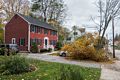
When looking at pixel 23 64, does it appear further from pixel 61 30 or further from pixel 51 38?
pixel 61 30

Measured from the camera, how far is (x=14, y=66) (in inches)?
472

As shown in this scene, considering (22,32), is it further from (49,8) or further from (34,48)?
(49,8)

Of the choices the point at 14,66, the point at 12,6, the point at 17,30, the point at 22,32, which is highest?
the point at 12,6

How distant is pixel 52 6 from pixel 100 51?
3388 cm

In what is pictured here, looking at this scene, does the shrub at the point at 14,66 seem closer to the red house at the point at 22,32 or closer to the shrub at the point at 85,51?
the shrub at the point at 85,51

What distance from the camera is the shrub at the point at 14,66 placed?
467 inches

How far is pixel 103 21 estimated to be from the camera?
32.9m

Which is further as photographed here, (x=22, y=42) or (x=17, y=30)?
(x=17, y=30)

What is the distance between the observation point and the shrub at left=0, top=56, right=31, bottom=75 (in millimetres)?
11870

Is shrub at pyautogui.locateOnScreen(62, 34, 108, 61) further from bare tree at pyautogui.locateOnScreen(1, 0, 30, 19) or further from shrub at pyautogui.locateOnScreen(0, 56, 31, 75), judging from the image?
bare tree at pyautogui.locateOnScreen(1, 0, 30, 19)

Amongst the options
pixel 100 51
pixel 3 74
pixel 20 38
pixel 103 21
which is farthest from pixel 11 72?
pixel 20 38

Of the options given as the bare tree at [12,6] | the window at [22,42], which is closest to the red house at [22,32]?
the window at [22,42]

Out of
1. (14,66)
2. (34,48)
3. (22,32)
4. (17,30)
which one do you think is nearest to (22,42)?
(22,32)

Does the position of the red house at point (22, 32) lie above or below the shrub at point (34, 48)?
above
